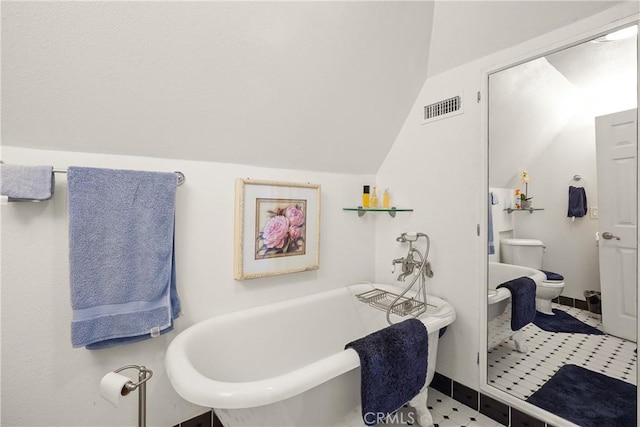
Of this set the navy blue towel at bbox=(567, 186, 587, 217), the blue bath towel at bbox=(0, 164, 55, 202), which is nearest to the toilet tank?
the navy blue towel at bbox=(567, 186, 587, 217)

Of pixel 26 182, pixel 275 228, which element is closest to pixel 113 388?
pixel 26 182

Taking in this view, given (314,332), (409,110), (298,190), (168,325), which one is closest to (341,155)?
(298,190)

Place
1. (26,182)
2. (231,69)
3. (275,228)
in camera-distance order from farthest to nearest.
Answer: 1. (275,228)
2. (231,69)
3. (26,182)

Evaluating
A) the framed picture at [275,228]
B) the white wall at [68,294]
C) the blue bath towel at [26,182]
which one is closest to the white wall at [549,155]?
the framed picture at [275,228]

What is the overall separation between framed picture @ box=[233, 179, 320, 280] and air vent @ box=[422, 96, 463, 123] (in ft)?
3.13

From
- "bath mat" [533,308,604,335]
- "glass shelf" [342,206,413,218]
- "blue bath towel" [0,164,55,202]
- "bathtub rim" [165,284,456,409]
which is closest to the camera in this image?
"bathtub rim" [165,284,456,409]

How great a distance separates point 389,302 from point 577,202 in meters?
1.28

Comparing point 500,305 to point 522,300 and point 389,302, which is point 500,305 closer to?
point 522,300

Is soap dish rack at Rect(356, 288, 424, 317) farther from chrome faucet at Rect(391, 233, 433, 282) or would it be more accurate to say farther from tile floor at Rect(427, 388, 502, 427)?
tile floor at Rect(427, 388, 502, 427)

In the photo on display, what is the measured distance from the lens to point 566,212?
1.55 m

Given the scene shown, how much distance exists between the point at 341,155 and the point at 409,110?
0.62 meters

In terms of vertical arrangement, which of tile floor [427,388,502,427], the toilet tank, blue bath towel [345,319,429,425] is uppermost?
the toilet tank

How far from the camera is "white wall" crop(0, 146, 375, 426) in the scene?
1191 millimetres

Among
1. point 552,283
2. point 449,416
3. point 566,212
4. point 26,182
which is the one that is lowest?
point 449,416
